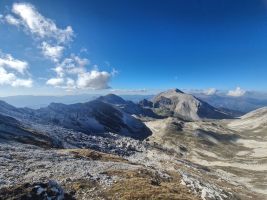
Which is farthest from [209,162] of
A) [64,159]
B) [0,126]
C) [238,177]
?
[64,159]

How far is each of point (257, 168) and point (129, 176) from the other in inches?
5858

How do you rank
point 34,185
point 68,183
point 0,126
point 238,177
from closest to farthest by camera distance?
point 34,185 → point 68,183 → point 0,126 → point 238,177

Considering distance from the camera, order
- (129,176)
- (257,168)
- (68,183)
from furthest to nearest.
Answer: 1. (257,168)
2. (129,176)
3. (68,183)

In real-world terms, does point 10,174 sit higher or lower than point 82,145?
higher

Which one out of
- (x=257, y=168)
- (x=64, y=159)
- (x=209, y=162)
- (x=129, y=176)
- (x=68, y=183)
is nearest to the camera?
(x=68, y=183)

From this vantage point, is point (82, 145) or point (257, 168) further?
point (257, 168)

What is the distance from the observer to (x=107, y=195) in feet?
121

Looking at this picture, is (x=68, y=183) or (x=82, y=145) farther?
(x=82, y=145)

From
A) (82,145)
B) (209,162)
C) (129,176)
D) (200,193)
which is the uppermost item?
(129,176)

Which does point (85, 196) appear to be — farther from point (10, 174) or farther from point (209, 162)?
point (209, 162)

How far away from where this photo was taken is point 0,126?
106188 mm

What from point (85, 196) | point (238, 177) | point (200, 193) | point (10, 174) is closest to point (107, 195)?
point (85, 196)

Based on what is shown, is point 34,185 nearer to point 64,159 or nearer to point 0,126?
point 64,159

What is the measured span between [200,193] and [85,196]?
20787 mm
